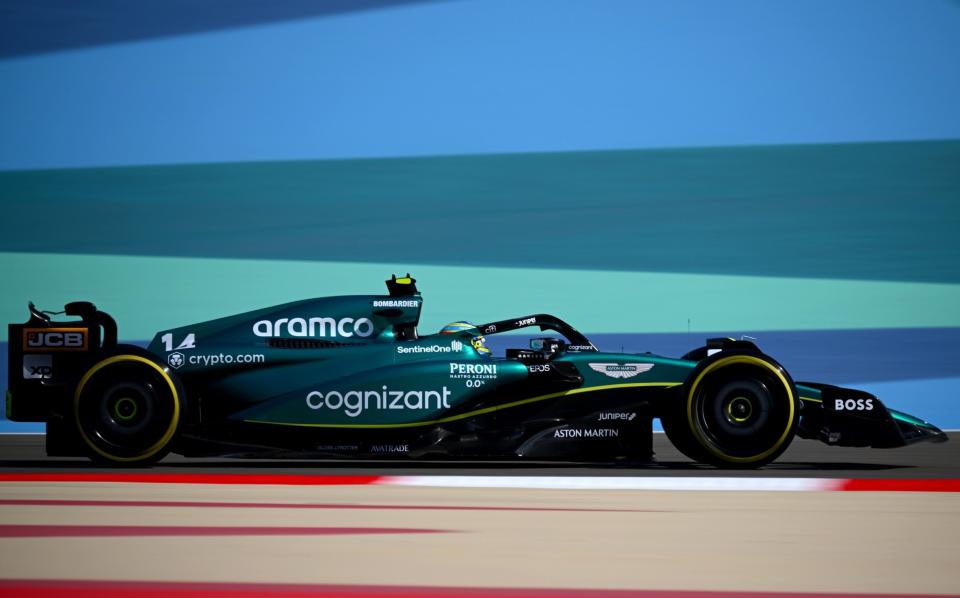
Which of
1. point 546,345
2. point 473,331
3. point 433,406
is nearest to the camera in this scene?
point 433,406

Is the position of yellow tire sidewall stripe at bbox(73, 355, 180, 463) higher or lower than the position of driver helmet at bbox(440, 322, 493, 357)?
lower

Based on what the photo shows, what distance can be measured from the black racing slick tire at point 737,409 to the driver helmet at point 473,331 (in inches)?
53.6

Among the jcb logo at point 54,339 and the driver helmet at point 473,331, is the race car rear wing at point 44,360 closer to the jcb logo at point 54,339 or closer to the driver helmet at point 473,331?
the jcb logo at point 54,339

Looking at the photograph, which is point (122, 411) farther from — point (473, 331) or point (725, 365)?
point (725, 365)

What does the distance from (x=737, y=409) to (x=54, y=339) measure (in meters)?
4.53

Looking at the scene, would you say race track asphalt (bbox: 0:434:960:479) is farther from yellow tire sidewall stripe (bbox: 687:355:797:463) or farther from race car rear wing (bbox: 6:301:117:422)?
race car rear wing (bbox: 6:301:117:422)

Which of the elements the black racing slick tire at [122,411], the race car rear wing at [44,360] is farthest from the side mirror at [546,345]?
the race car rear wing at [44,360]

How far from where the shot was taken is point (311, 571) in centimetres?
409

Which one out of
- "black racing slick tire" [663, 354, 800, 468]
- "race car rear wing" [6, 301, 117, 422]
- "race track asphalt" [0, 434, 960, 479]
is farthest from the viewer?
"race car rear wing" [6, 301, 117, 422]

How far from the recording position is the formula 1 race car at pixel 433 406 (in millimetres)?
7703

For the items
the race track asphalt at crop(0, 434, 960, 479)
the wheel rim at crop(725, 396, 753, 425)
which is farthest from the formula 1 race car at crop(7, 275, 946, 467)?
the race track asphalt at crop(0, 434, 960, 479)

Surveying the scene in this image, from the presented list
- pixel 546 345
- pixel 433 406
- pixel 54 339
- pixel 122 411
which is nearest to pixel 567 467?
pixel 546 345

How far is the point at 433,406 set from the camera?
7730 millimetres

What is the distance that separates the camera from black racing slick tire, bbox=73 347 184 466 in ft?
25.2
